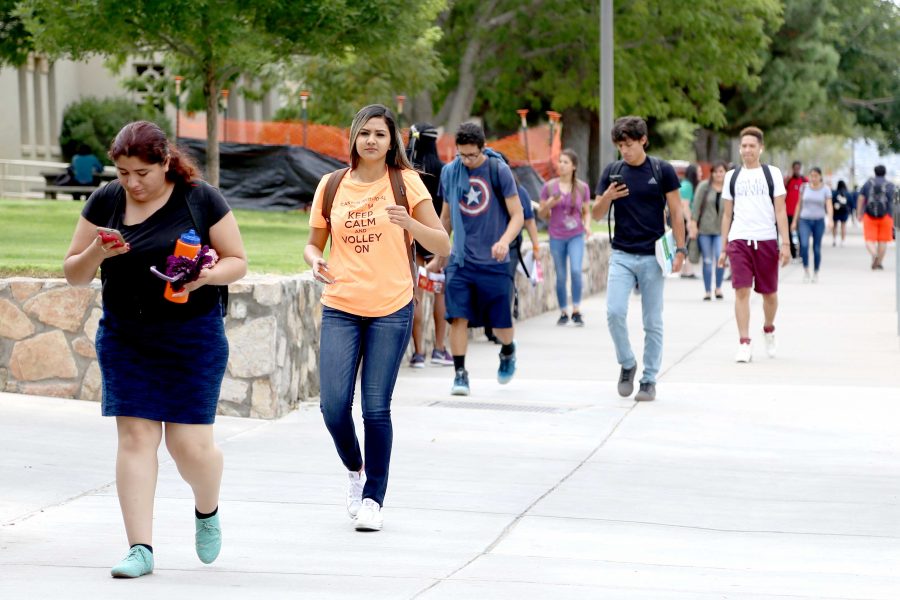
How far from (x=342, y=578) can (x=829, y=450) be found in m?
3.87

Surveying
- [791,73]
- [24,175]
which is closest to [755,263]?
[24,175]

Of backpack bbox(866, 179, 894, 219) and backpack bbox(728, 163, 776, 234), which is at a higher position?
backpack bbox(728, 163, 776, 234)

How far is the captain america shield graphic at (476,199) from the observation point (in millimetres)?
10273

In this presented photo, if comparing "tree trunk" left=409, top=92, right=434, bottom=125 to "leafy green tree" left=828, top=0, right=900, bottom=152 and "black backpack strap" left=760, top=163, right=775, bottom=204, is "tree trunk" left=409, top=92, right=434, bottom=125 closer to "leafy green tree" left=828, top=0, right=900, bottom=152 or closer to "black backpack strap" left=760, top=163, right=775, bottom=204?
"leafy green tree" left=828, top=0, right=900, bottom=152

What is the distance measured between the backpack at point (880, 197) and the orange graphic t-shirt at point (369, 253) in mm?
20320

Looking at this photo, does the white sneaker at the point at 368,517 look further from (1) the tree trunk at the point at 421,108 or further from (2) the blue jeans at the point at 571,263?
(1) the tree trunk at the point at 421,108

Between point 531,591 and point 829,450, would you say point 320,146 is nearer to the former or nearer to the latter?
point 829,450

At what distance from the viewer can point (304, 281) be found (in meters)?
10.1

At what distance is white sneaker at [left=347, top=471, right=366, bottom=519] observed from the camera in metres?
6.51

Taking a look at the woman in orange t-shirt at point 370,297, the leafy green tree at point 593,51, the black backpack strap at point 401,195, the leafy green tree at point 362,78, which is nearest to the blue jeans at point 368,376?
the woman in orange t-shirt at point 370,297

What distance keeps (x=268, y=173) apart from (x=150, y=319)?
67.0 ft

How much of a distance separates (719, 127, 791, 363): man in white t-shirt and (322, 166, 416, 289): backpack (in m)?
6.28

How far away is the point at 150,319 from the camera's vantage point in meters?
5.43

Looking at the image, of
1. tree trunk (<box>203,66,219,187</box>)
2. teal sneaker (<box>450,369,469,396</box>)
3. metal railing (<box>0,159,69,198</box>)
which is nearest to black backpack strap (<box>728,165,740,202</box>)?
teal sneaker (<box>450,369,469,396</box>)
